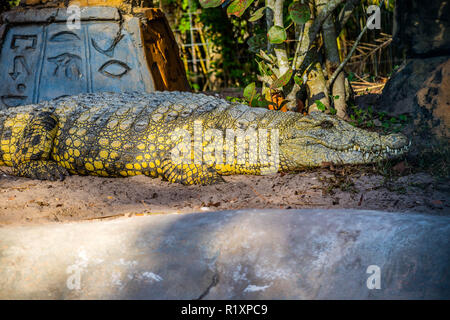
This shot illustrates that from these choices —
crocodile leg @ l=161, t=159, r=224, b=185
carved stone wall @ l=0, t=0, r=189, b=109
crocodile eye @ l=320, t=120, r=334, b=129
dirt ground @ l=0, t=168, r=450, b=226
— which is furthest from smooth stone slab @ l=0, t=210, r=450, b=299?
carved stone wall @ l=0, t=0, r=189, b=109

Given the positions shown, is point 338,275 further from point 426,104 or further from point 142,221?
point 426,104

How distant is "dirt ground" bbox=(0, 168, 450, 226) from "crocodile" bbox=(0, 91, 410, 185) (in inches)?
5.7

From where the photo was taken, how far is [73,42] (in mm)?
5469

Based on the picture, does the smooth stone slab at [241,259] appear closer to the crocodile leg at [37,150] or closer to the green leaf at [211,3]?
the crocodile leg at [37,150]

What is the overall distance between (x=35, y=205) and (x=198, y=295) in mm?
1873

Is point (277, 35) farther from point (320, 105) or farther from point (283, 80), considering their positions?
point (320, 105)

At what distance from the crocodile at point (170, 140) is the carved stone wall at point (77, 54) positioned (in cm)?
122

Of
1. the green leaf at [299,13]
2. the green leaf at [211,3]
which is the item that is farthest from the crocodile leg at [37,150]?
the green leaf at [299,13]

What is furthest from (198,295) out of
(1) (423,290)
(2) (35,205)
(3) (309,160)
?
(3) (309,160)

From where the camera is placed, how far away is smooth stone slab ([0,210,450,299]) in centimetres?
175

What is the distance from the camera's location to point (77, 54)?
5449mm

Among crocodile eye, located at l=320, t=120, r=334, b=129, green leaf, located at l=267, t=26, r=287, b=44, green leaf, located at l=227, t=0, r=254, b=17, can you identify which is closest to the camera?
crocodile eye, located at l=320, t=120, r=334, b=129

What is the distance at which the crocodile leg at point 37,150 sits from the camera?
13.0ft

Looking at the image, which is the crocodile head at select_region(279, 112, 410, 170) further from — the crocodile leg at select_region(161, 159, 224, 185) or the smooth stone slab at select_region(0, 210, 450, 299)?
the smooth stone slab at select_region(0, 210, 450, 299)
